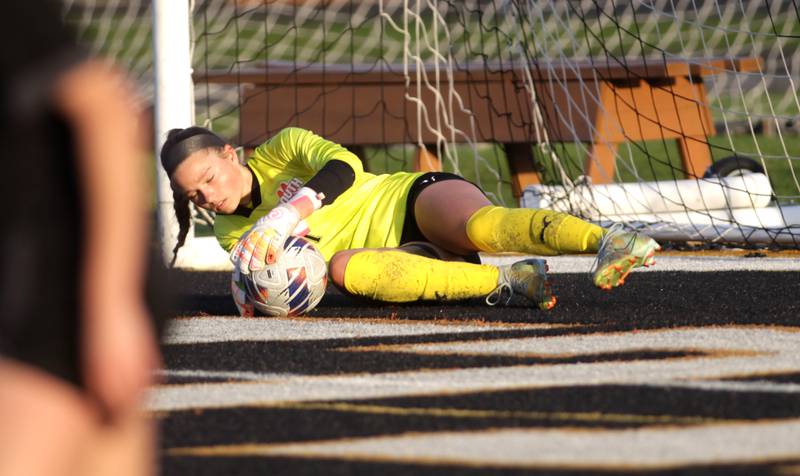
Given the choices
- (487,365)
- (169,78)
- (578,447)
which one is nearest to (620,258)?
(487,365)

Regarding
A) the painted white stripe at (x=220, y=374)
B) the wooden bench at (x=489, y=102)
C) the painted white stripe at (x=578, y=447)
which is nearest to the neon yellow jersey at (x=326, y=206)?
the painted white stripe at (x=220, y=374)

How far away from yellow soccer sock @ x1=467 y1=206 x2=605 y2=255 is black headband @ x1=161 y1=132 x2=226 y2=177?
0.80m

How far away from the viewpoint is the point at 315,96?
7.32 meters

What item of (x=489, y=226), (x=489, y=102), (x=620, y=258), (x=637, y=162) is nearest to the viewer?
(x=620, y=258)

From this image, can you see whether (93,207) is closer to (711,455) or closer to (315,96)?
(711,455)

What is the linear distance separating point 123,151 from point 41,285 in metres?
0.15

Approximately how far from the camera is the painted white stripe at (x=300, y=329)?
3.42m

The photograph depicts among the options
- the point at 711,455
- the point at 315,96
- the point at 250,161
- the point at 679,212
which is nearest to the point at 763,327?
the point at 711,455

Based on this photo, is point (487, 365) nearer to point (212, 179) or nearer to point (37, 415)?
point (212, 179)

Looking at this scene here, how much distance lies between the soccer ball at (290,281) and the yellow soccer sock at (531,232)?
0.46 metres

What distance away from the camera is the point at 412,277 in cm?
384

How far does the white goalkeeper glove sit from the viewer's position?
364 centimetres

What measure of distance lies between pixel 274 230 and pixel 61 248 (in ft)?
7.78

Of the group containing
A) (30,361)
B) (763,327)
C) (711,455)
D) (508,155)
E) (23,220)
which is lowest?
(508,155)
